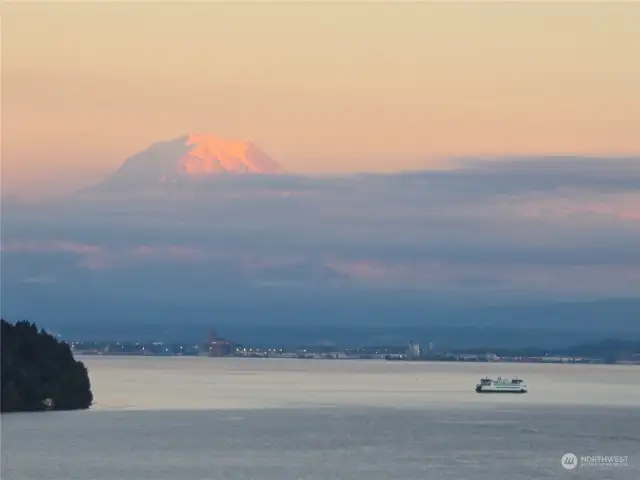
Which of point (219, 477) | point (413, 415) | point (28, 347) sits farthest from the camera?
point (413, 415)

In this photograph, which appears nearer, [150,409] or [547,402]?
[150,409]

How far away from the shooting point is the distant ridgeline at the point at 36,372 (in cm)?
12575

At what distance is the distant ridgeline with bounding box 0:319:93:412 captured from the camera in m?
126

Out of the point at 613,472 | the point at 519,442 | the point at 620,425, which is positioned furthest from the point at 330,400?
the point at 613,472

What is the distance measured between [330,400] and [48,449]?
276ft

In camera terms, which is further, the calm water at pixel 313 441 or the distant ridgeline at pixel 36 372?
the distant ridgeline at pixel 36 372

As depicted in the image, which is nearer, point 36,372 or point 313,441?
point 313,441

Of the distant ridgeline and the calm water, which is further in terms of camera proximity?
the distant ridgeline

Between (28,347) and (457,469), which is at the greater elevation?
(28,347)

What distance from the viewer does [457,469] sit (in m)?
87.8

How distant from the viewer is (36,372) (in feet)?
420

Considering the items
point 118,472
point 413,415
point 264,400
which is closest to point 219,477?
point 118,472

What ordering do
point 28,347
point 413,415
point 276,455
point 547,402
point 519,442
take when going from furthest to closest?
1. point 547,402
2. point 413,415
3. point 28,347
4. point 519,442
5. point 276,455

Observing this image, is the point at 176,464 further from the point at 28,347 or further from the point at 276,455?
the point at 28,347
